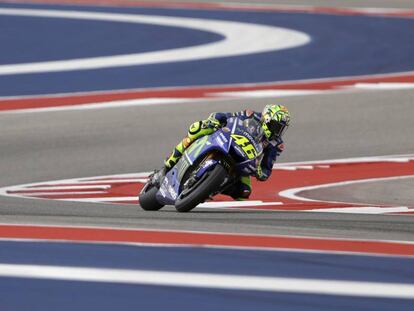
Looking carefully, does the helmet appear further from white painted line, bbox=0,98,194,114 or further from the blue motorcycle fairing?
white painted line, bbox=0,98,194,114

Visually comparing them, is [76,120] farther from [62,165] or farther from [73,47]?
[73,47]

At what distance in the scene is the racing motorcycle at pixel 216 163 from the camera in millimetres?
11172

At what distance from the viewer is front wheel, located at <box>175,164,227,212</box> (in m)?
11.1

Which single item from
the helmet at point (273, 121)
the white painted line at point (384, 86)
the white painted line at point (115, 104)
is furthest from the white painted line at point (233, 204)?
the white painted line at point (384, 86)

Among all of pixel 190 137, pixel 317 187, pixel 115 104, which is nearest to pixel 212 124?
pixel 190 137

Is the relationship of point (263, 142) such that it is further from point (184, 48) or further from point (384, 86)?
point (184, 48)

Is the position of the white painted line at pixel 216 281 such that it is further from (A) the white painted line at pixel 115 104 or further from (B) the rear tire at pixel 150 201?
(A) the white painted line at pixel 115 104

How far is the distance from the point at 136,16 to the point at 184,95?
426 inches

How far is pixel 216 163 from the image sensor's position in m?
11.2

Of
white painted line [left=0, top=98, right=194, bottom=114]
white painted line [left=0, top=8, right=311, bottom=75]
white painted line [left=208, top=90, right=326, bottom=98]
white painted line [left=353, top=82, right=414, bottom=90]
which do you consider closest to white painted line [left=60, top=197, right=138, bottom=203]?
white painted line [left=0, top=98, right=194, bottom=114]

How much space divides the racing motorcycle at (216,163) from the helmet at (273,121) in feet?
0.23

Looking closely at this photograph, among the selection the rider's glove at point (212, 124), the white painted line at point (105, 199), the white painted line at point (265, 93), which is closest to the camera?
the rider's glove at point (212, 124)

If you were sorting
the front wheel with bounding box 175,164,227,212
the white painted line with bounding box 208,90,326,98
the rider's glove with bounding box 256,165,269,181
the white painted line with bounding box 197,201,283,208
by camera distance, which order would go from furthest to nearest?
the white painted line with bounding box 208,90,326,98
the white painted line with bounding box 197,201,283,208
the rider's glove with bounding box 256,165,269,181
the front wheel with bounding box 175,164,227,212

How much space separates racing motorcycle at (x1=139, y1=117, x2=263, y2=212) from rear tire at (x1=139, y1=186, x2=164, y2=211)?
259 mm
